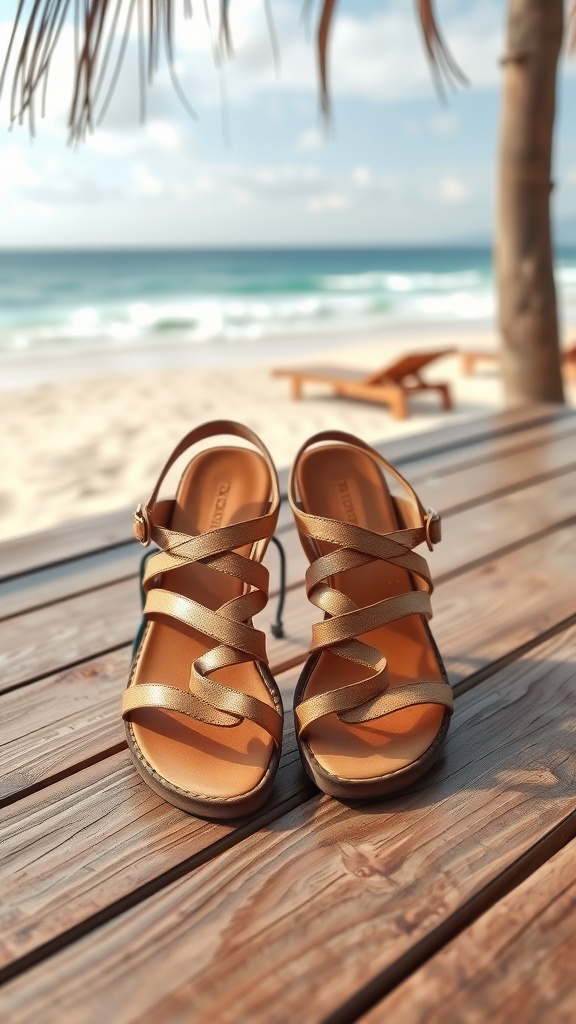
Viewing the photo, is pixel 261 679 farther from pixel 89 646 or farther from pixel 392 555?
pixel 89 646

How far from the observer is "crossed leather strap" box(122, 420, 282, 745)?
93cm

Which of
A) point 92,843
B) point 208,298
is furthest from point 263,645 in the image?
point 208,298

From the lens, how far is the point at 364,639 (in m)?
1.16

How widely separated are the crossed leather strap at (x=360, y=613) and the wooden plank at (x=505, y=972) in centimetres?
25

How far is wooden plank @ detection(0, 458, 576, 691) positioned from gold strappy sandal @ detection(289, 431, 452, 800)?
0.23 metres

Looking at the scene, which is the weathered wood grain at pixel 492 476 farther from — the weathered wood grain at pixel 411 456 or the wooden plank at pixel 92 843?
the wooden plank at pixel 92 843

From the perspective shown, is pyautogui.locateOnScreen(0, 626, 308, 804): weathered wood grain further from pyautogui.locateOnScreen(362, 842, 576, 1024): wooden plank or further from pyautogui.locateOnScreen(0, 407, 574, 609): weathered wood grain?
pyautogui.locateOnScreen(362, 842, 576, 1024): wooden plank

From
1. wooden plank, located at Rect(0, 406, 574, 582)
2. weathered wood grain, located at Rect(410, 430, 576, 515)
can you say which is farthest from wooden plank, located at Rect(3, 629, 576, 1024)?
weathered wood grain, located at Rect(410, 430, 576, 515)

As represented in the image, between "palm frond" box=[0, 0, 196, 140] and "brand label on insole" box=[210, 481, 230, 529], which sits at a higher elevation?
"palm frond" box=[0, 0, 196, 140]

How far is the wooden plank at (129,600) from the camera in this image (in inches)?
52.1

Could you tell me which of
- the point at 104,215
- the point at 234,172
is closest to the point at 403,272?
the point at 234,172

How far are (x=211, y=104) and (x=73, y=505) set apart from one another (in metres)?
37.5

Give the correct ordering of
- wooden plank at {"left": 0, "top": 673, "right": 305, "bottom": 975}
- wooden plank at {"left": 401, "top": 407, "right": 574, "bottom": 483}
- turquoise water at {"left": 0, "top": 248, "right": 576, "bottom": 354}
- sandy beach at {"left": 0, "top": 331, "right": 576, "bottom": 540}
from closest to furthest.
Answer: wooden plank at {"left": 0, "top": 673, "right": 305, "bottom": 975}
wooden plank at {"left": 401, "top": 407, "right": 574, "bottom": 483}
sandy beach at {"left": 0, "top": 331, "right": 576, "bottom": 540}
turquoise water at {"left": 0, "top": 248, "right": 576, "bottom": 354}

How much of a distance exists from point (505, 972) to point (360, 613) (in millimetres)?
428
